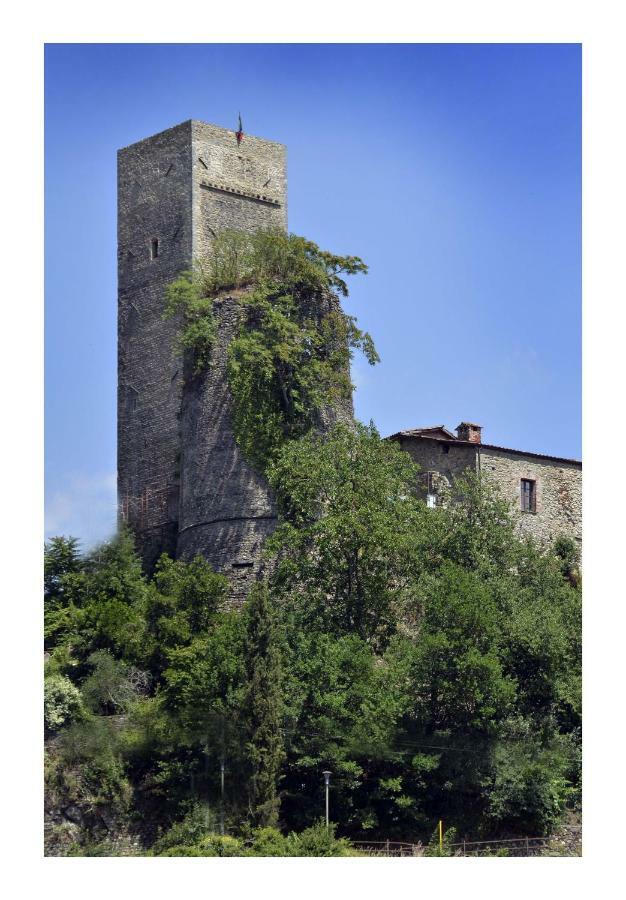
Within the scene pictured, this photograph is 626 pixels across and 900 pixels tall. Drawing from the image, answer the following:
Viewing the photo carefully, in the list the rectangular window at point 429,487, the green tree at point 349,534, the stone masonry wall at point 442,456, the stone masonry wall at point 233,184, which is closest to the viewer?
the green tree at point 349,534

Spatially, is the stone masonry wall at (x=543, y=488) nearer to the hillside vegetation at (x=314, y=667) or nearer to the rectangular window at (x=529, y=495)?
the rectangular window at (x=529, y=495)

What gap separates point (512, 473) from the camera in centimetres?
5766

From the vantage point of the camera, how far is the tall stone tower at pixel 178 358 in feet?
173

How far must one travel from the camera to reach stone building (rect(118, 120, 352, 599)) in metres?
52.6

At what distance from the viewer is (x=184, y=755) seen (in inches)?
1813

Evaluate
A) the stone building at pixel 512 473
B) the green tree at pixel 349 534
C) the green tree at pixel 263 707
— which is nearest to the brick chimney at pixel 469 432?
the stone building at pixel 512 473

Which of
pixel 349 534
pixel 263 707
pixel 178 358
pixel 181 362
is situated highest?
pixel 178 358

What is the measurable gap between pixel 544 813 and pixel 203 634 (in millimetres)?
9595

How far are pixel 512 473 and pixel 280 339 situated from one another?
9.17 m

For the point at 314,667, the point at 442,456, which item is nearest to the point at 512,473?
the point at 442,456

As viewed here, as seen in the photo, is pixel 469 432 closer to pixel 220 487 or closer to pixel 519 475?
pixel 519 475

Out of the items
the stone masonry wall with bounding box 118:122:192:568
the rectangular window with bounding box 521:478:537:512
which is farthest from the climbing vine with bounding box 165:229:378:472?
the rectangular window with bounding box 521:478:537:512

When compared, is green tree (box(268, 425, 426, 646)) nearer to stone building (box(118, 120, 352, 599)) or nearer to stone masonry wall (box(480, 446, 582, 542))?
stone building (box(118, 120, 352, 599))

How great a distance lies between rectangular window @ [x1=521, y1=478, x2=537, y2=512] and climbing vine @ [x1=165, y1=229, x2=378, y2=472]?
752cm
